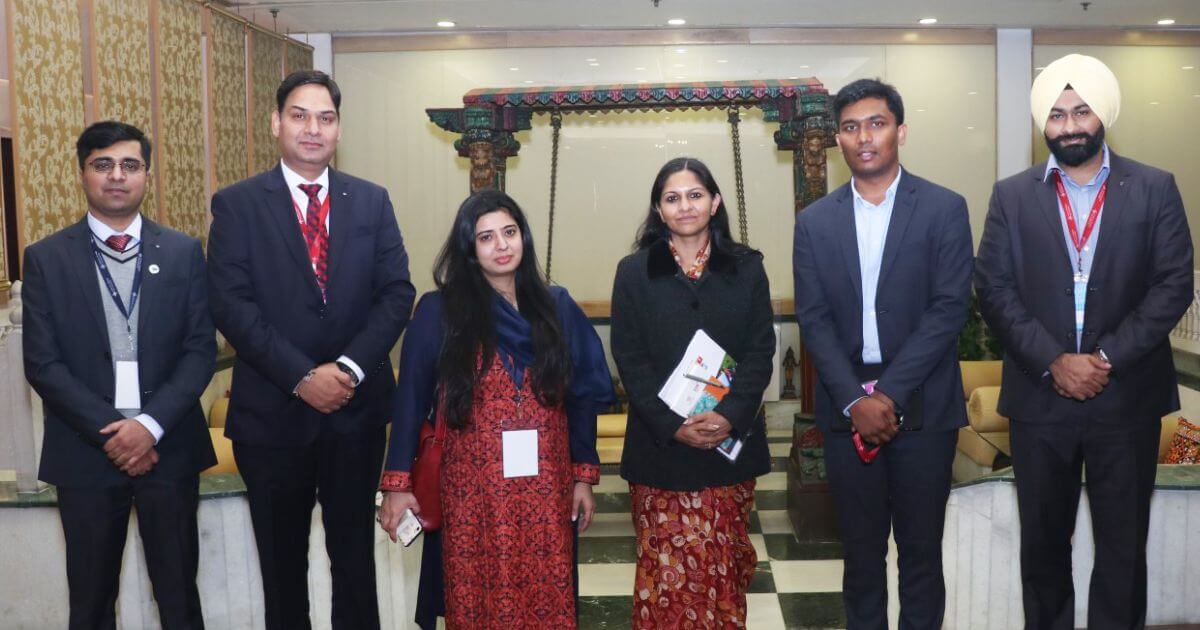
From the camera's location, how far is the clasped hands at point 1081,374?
8.57ft

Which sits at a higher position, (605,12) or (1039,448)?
(605,12)

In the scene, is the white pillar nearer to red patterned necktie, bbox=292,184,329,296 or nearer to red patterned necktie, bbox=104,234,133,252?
red patterned necktie, bbox=292,184,329,296

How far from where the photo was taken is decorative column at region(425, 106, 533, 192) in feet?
17.4

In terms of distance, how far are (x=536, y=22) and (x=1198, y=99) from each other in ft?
16.7

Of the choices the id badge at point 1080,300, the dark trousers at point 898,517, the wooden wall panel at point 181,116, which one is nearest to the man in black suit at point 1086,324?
the id badge at point 1080,300

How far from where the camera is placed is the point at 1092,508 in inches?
109

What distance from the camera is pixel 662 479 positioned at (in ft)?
9.18

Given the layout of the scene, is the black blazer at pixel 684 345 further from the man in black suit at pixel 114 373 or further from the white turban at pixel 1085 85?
the man in black suit at pixel 114 373

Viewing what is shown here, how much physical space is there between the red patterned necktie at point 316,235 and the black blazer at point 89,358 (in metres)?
0.32

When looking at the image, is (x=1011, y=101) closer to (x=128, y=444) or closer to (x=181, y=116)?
(x=181, y=116)

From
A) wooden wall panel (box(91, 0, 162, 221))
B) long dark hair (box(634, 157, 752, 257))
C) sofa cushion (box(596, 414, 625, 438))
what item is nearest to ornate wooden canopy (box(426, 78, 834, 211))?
sofa cushion (box(596, 414, 625, 438))

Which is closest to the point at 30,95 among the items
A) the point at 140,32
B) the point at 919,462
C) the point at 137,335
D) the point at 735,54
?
the point at 140,32

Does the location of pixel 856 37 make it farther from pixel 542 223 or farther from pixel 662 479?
pixel 662 479

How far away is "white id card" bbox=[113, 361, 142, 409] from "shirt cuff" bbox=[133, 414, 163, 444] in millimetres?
50
